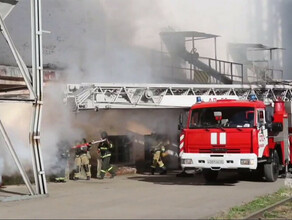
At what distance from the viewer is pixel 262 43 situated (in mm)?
20766

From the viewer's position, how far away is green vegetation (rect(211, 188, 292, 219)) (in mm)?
7668

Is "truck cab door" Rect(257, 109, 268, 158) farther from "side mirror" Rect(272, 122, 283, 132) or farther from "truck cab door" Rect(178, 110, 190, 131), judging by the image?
"truck cab door" Rect(178, 110, 190, 131)

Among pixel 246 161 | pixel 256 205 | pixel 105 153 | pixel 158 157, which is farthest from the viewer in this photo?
pixel 158 157

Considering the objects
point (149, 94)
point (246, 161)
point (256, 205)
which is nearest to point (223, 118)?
point (246, 161)

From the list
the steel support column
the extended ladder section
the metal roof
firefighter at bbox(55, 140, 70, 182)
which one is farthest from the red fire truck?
the metal roof

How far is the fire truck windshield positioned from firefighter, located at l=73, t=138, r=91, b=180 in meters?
3.02

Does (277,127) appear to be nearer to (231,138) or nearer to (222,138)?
(231,138)

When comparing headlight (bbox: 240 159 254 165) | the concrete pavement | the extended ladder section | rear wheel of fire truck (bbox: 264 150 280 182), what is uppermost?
the extended ladder section

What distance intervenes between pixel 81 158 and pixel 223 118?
3.90 m

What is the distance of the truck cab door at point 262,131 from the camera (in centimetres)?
1151

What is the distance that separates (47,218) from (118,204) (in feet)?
5.21

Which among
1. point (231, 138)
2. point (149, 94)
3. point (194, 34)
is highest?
point (194, 34)

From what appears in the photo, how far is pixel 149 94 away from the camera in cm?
1273

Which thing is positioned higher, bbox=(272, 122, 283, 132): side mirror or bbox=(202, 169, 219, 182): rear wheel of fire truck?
bbox=(272, 122, 283, 132): side mirror
